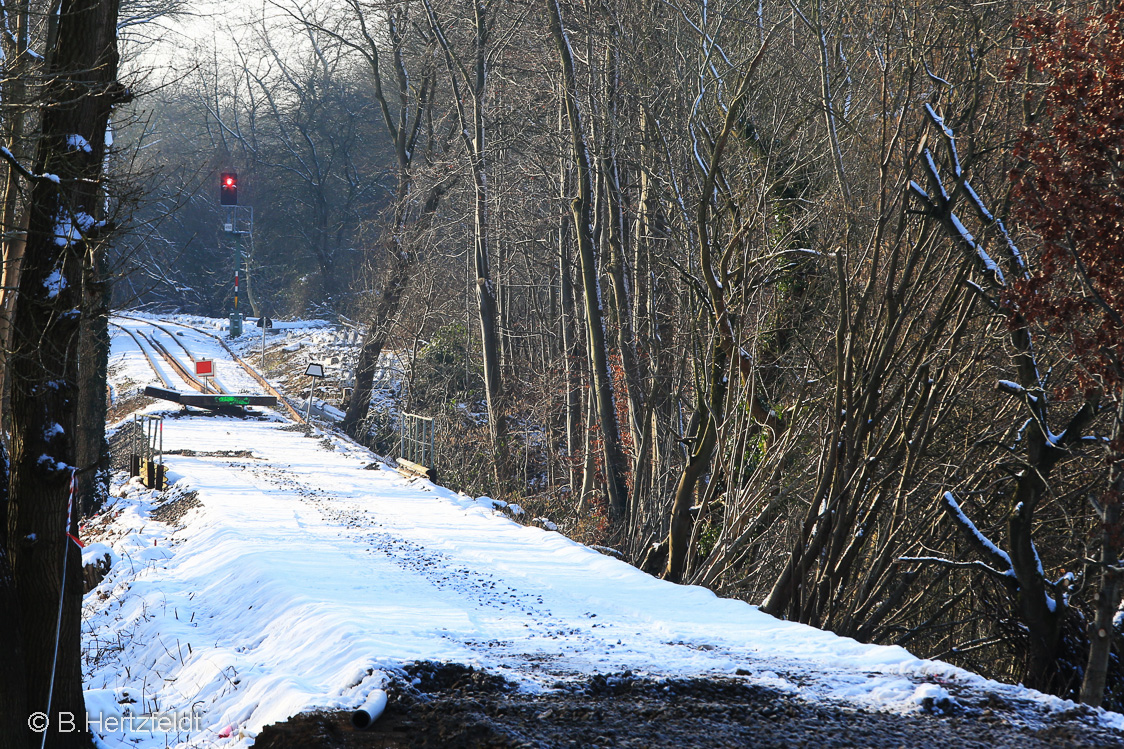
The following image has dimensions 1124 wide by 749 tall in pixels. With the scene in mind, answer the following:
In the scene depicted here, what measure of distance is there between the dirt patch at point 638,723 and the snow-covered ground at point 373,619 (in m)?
0.25

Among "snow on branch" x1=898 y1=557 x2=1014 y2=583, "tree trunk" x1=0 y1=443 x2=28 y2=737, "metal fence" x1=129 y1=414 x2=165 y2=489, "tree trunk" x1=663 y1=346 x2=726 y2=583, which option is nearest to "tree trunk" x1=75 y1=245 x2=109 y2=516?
"metal fence" x1=129 y1=414 x2=165 y2=489

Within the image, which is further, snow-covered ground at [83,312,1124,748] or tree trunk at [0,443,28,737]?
snow-covered ground at [83,312,1124,748]

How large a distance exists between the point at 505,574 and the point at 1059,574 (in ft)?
18.5

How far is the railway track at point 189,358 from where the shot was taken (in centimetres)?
2977

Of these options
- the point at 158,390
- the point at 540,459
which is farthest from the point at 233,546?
the point at 158,390

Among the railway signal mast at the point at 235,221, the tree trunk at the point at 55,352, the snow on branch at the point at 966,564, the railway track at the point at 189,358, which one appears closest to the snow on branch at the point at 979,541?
the snow on branch at the point at 966,564

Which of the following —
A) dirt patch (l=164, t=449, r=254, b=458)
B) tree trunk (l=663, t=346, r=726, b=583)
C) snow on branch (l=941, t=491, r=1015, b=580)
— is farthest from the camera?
dirt patch (l=164, t=449, r=254, b=458)

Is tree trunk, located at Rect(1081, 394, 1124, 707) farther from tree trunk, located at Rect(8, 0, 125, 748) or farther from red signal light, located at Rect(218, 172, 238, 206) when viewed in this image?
red signal light, located at Rect(218, 172, 238, 206)

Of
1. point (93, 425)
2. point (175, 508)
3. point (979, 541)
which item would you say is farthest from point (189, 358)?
point (979, 541)

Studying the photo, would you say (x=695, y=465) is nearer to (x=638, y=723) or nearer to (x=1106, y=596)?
(x=1106, y=596)

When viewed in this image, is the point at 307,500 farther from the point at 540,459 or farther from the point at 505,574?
the point at 540,459

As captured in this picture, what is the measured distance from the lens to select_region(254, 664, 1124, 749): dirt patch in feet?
16.6

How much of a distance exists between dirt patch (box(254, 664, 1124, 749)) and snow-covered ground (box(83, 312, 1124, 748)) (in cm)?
25

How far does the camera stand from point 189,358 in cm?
3712
